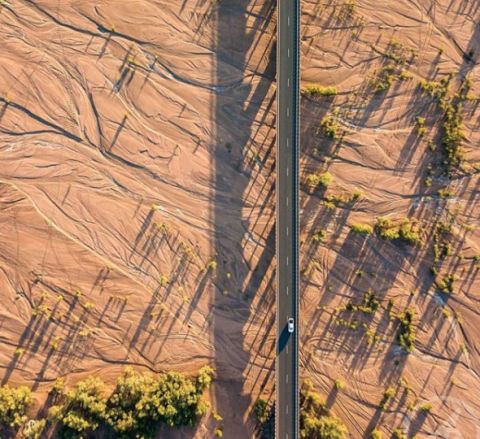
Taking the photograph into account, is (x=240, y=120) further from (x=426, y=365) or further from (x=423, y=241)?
(x=426, y=365)

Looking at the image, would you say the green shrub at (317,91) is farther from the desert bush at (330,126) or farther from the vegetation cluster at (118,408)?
the vegetation cluster at (118,408)

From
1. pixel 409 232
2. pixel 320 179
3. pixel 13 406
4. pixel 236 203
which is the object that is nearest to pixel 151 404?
pixel 13 406

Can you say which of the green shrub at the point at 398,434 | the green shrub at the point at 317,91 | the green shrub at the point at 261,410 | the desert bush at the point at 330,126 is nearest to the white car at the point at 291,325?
the green shrub at the point at 261,410

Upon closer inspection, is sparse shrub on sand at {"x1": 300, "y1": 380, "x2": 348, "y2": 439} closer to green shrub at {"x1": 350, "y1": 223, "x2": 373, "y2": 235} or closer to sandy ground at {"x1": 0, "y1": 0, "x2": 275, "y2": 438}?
sandy ground at {"x1": 0, "y1": 0, "x2": 275, "y2": 438}

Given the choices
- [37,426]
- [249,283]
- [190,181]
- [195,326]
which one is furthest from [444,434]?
[37,426]

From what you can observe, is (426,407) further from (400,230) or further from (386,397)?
(400,230)

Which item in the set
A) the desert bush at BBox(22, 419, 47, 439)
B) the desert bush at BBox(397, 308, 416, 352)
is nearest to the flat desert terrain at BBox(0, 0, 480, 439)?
the desert bush at BBox(397, 308, 416, 352)
